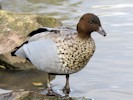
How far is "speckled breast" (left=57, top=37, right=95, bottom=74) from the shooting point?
255 inches

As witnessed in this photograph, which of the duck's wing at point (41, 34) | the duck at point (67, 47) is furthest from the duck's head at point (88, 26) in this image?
the duck's wing at point (41, 34)

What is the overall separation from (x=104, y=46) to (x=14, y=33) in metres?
1.60

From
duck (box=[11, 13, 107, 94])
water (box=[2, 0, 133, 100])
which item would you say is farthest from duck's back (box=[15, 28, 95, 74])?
water (box=[2, 0, 133, 100])

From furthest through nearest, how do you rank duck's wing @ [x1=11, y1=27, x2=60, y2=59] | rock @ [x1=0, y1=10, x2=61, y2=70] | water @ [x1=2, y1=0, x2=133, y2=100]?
rock @ [x1=0, y1=10, x2=61, y2=70], water @ [x1=2, y1=0, x2=133, y2=100], duck's wing @ [x1=11, y1=27, x2=60, y2=59]

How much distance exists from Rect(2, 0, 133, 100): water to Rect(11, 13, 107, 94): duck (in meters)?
0.65

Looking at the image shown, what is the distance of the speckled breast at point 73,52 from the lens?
255 inches

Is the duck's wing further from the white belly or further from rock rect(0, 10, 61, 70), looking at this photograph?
rock rect(0, 10, 61, 70)

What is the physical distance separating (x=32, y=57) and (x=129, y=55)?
80.8 inches

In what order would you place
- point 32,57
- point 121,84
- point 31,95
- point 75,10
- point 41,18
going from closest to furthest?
point 31,95 → point 32,57 → point 121,84 → point 41,18 → point 75,10

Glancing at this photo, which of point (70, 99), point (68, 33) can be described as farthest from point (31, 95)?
point (68, 33)

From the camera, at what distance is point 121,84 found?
24.0ft

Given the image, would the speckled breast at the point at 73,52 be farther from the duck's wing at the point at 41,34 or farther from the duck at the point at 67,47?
the duck's wing at the point at 41,34

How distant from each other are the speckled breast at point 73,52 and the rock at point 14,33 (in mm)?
1638

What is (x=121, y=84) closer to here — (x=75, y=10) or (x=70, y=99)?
(x=70, y=99)
